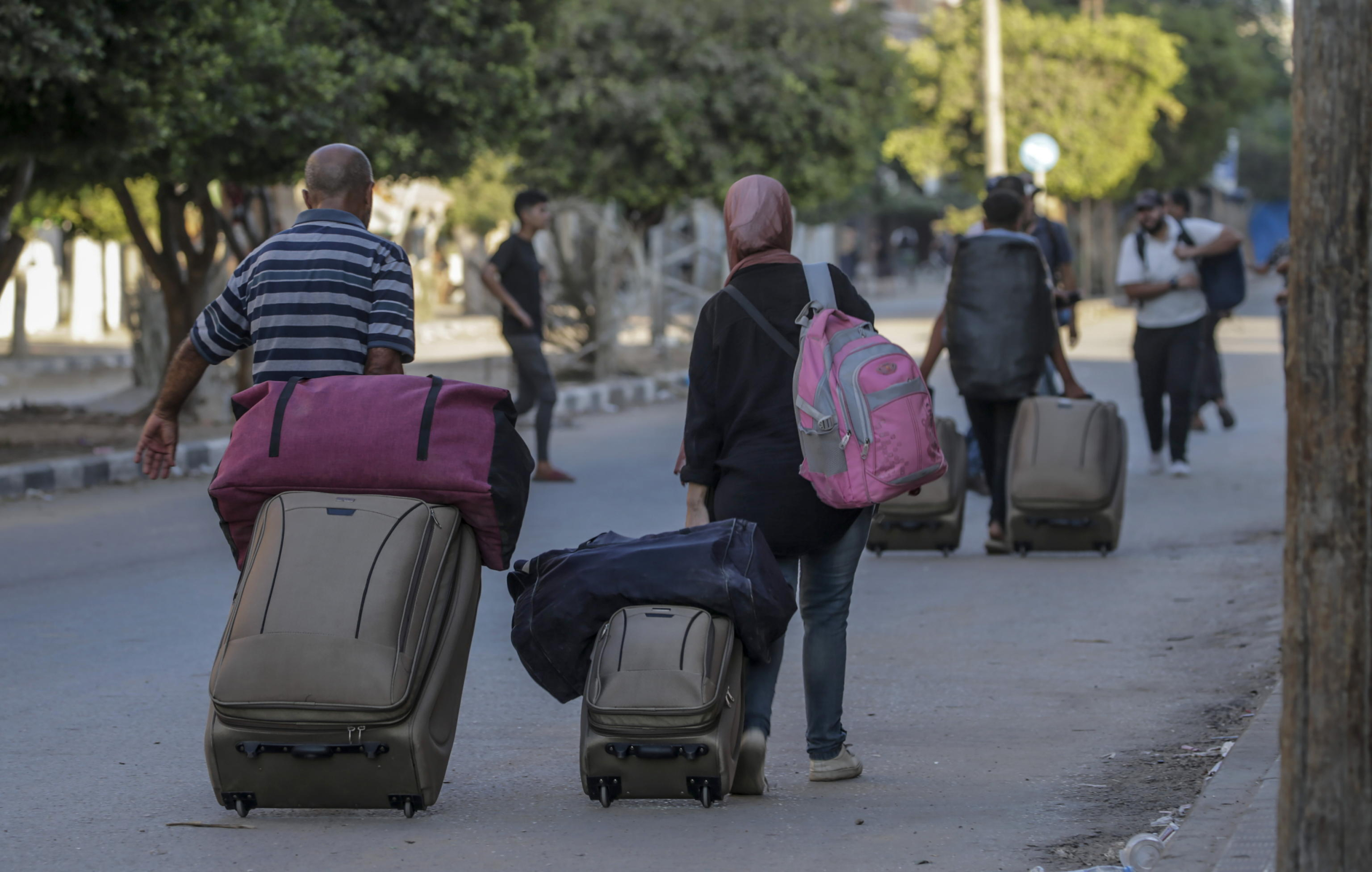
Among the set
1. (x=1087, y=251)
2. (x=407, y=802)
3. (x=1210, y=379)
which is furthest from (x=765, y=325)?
(x=1087, y=251)

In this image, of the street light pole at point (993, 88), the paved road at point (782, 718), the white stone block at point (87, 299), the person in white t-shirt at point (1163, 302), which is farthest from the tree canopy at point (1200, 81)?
the paved road at point (782, 718)

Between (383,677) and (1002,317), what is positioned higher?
(1002,317)

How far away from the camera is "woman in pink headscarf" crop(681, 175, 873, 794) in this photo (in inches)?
173

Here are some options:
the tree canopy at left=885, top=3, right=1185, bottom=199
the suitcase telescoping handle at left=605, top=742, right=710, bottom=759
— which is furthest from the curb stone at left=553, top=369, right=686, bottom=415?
the tree canopy at left=885, top=3, right=1185, bottom=199

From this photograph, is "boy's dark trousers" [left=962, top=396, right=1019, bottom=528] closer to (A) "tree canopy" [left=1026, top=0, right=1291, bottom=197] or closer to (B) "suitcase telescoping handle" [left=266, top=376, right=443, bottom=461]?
(B) "suitcase telescoping handle" [left=266, top=376, right=443, bottom=461]

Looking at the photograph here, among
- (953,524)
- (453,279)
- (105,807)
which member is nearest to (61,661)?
(105,807)

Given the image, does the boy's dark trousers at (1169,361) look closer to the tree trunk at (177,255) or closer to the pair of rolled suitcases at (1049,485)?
the pair of rolled suitcases at (1049,485)

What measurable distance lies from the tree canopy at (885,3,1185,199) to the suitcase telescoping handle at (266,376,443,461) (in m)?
33.2

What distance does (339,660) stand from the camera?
4.00 m

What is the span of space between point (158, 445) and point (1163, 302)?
7450 mm

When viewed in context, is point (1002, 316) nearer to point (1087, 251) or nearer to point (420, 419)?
point (420, 419)

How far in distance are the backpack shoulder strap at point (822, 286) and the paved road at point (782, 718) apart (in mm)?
1221

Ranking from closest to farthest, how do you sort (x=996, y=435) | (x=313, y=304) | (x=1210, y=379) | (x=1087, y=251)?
1. (x=313, y=304)
2. (x=996, y=435)
3. (x=1210, y=379)
4. (x=1087, y=251)

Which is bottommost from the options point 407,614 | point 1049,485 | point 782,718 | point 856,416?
point 782,718
